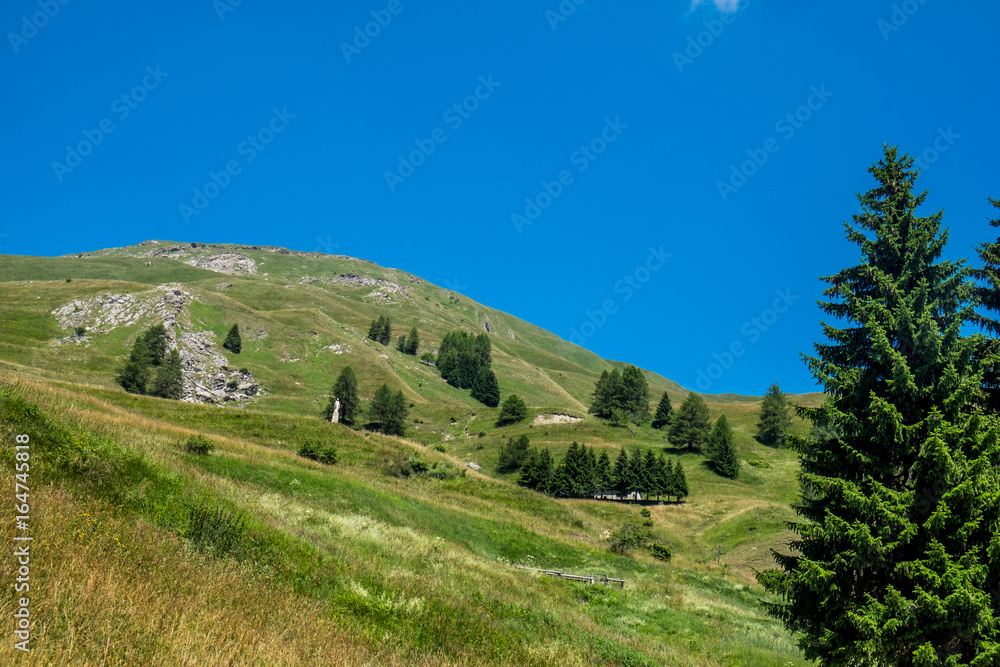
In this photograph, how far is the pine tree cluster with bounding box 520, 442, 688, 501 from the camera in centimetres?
6738

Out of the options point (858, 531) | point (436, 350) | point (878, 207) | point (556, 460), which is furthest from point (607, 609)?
point (436, 350)

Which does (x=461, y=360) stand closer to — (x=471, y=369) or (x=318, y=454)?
(x=471, y=369)

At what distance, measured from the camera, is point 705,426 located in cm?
8806

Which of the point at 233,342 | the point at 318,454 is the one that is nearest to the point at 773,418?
the point at 318,454

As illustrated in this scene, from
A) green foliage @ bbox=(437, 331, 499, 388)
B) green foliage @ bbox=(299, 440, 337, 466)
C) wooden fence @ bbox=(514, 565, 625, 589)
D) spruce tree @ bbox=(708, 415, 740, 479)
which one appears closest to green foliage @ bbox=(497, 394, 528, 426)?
green foliage @ bbox=(437, 331, 499, 388)

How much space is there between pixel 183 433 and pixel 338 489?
32.2ft

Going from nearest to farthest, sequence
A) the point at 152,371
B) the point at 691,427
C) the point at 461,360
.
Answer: the point at 152,371, the point at 691,427, the point at 461,360

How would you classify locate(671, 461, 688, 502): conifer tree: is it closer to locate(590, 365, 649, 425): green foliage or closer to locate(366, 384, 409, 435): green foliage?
locate(590, 365, 649, 425): green foliage

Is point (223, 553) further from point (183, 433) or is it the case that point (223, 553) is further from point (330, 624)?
point (183, 433)

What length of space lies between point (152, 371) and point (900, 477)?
83.4 meters

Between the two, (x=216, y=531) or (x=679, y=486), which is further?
(x=679, y=486)

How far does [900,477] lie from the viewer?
40.0ft

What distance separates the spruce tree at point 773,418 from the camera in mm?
93875

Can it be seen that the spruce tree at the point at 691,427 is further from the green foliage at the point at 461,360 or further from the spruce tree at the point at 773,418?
the green foliage at the point at 461,360
